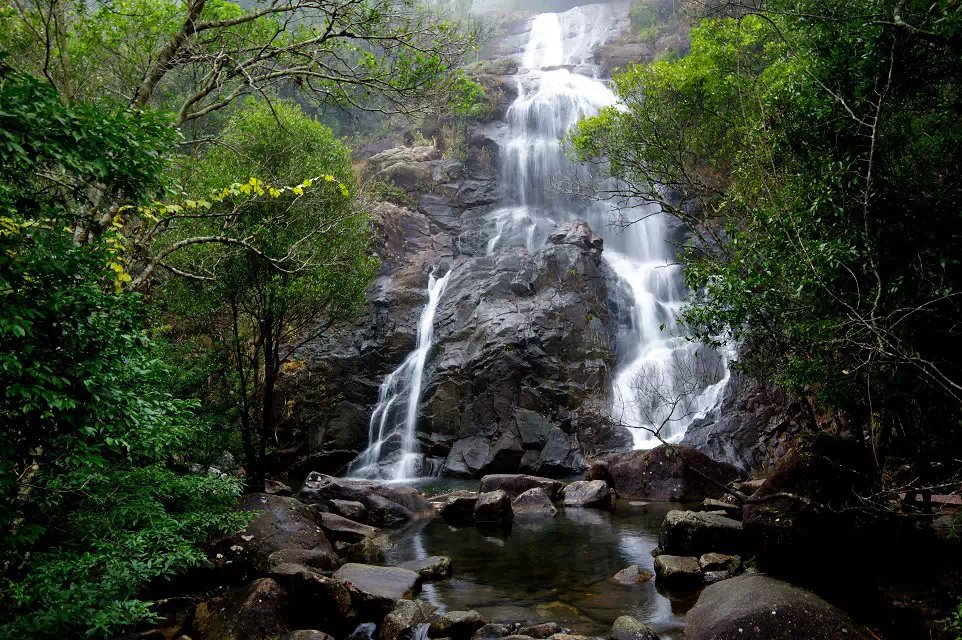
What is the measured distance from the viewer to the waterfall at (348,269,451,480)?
75.9 ft

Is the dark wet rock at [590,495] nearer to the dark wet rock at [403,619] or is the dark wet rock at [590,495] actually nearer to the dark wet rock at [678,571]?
the dark wet rock at [678,571]

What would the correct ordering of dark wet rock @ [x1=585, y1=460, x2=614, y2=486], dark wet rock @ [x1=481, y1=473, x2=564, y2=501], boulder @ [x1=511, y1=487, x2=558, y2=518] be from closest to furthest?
boulder @ [x1=511, y1=487, x2=558, y2=518] → dark wet rock @ [x1=481, y1=473, x2=564, y2=501] → dark wet rock @ [x1=585, y1=460, x2=614, y2=486]

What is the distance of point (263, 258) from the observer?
12.2 m

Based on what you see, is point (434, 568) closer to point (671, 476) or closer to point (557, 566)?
point (557, 566)

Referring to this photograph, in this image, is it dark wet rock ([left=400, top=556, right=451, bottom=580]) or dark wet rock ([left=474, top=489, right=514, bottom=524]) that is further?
dark wet rock ([left=474, top=489, right=514, bottom=524])

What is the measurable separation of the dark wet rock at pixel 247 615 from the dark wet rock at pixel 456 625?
80.4 inches

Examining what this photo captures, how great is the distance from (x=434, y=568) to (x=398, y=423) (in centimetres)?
1406

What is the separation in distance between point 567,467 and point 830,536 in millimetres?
13954

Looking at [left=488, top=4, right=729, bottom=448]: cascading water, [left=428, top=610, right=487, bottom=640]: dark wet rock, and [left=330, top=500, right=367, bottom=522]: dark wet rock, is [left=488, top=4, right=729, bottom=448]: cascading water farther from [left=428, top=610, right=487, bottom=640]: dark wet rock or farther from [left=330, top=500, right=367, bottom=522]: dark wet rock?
[left=428, top=610, right=487, bottom=640]: dark wet rock

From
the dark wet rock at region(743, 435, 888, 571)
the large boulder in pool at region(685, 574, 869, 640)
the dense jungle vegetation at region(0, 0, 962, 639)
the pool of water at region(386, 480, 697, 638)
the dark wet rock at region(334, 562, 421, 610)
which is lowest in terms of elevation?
the pool of water at region(386, 480, 697, 638)

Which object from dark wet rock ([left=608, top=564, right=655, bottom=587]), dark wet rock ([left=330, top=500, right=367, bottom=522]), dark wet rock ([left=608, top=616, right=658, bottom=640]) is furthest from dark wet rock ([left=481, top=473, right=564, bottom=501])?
dark wet rock ([left=608, top=616, right=658, bottom=640])

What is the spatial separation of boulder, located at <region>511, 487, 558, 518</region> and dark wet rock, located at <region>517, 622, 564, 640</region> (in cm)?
763

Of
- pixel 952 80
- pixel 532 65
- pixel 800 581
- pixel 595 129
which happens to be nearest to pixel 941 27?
pixel 952 80

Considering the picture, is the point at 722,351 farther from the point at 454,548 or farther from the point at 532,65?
the point at 532,65
